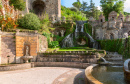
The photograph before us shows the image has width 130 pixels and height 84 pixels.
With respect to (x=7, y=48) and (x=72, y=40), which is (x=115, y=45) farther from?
(x=7, y=48)

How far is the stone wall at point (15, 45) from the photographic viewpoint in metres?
8.95

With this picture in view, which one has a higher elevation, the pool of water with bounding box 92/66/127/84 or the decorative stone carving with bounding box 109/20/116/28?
the decorative stone carving with bounding box 109/20/116/28

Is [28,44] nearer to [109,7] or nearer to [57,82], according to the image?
Answer: [57,82]

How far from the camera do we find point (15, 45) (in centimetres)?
923

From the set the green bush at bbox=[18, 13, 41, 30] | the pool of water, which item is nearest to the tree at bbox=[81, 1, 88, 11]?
the green bush at bbox=[18, 13, 41, 30]

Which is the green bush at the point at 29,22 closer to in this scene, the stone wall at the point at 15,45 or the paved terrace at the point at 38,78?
the stone wall at the point at 15,45

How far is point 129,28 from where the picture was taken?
72.7 feet

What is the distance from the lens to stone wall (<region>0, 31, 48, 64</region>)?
8.95 meters

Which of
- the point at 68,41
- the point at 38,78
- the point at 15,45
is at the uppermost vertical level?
the point at 68,41

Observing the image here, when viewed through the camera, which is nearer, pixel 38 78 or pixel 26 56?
pixel 38 78

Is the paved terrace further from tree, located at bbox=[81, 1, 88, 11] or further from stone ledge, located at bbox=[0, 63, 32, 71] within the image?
tree, located at bbox=[81, 1, 88, 11]

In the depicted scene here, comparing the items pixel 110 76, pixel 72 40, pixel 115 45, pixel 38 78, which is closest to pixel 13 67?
pixel 38 78

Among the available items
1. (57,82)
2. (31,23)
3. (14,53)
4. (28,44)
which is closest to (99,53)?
(57,82)

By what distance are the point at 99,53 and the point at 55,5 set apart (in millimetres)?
24678
